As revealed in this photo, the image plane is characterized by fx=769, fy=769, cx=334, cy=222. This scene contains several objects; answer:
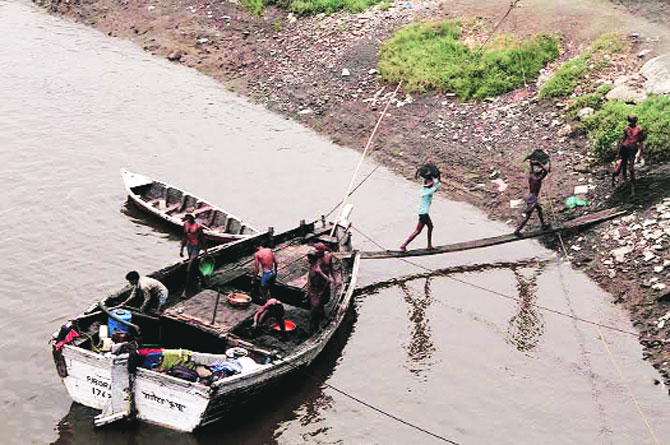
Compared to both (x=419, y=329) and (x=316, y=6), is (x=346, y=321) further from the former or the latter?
(x=316, y=6)

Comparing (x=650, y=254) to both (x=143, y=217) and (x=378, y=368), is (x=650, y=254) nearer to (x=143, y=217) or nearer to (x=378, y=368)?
(x=378, y=368)

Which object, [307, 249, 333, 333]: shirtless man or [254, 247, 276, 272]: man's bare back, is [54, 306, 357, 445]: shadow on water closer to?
[307, 249, 333, 333]: shirtless man

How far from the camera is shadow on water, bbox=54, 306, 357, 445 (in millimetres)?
10156

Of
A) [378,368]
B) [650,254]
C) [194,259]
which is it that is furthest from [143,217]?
[650,254]

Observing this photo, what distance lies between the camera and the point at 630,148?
48.8ft

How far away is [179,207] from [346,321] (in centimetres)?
518

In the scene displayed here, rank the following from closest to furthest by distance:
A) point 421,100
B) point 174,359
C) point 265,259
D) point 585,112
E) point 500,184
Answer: point 174,359 → point 265,259 → point 500,184 → point 585,112 → point 421,100

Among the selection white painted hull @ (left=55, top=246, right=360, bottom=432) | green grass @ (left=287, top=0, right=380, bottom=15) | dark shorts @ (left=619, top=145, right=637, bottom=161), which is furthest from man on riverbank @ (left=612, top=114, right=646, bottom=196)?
green grass @ (left=287, top=0, right=380, bottom=15)

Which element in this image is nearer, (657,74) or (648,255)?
(648,255)

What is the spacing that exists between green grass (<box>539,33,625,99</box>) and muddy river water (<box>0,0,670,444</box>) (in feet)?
14.3

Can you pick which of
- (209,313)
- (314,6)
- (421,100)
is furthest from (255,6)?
(209,313)

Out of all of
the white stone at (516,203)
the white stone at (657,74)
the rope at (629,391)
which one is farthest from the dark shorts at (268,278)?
the white stone at (657,74)

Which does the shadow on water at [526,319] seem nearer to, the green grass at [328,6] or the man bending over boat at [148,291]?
the man bending over boat at [148,291]

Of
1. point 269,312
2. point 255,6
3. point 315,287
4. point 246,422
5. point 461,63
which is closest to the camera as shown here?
point 246,422
